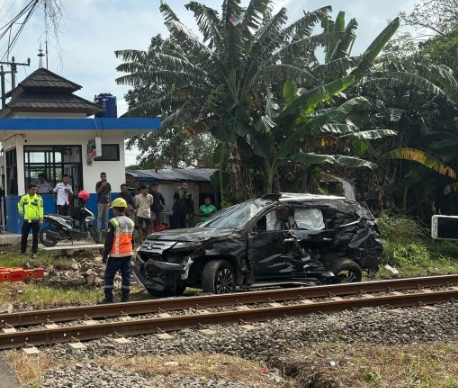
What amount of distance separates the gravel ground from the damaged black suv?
2.39 meters

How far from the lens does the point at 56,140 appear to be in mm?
20047

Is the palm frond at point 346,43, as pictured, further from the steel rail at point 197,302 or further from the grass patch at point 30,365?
the grass patch at point 30,365

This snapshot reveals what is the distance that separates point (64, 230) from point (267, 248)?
21.5 feet

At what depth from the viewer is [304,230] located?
12547 millimetres

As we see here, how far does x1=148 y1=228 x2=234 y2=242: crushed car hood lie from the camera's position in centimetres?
1152

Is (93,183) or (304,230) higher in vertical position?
(93,183)

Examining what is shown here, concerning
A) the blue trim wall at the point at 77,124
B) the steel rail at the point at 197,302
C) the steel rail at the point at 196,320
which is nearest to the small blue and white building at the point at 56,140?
the blue trim wall at the point at 77,124

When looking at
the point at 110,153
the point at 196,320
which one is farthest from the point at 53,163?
the point at 196,320

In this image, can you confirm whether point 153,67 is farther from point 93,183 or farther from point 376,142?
point 376,142

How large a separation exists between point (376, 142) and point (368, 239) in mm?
12860

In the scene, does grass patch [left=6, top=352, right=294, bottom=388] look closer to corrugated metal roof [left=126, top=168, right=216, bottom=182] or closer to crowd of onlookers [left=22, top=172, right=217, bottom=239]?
crowd of onlookers [left=22, top=172, right=217, bottom=239]

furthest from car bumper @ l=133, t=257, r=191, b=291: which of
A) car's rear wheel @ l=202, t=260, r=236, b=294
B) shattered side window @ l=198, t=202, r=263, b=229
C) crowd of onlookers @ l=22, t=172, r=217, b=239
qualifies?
crowd of onlookers @ l=22, t=172, r=217, b=239

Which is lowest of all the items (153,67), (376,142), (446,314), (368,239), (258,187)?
(446,314)

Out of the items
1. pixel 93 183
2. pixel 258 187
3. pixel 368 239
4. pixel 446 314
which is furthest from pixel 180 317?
pixel 258 187
